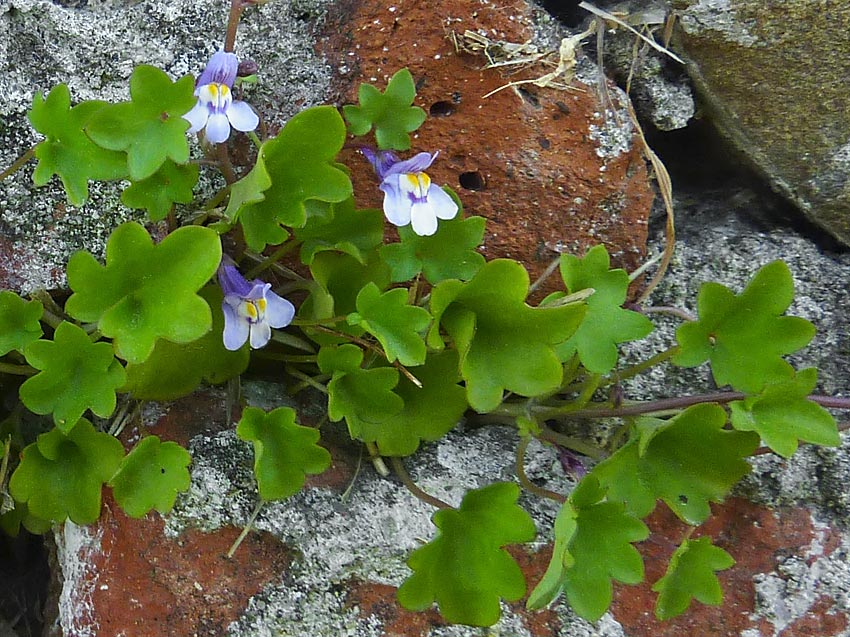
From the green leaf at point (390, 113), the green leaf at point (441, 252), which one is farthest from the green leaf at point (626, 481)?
the green leaf at point (390, 113)

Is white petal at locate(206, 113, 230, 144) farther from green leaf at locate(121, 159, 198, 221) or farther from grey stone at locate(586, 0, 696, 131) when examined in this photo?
grey stone at locate(586, 0, 696, 131)

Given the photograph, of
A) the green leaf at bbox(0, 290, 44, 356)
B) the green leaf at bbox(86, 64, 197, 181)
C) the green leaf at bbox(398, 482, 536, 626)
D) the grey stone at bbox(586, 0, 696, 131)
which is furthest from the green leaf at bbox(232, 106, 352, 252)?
the grey stone at bbox(586, 0, 696, 131)

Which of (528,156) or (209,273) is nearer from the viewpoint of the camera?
(209,273)

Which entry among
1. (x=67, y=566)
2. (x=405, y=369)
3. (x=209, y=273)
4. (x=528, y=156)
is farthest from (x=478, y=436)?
Result: (x=67, y=566)

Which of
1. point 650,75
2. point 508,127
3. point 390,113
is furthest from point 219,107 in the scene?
point 650,75

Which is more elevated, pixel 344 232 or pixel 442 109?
pixel 442 109

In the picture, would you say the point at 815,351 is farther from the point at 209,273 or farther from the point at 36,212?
the point at 36,212

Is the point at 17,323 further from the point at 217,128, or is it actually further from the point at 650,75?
the point at 650,75
